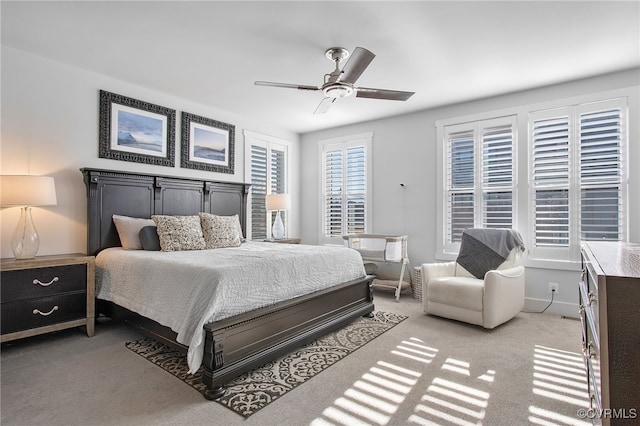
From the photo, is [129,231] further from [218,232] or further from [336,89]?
[336,89]

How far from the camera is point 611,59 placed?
132 inches

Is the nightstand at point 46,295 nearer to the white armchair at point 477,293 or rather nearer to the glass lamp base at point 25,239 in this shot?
the glass lamp base at point 25,239

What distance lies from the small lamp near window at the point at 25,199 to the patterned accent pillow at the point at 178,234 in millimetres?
953

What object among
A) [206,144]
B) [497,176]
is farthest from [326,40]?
[497,176]

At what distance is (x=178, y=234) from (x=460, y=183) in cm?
366

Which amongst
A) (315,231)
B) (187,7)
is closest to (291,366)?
(187,7)

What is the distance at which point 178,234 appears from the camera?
361 centimetres

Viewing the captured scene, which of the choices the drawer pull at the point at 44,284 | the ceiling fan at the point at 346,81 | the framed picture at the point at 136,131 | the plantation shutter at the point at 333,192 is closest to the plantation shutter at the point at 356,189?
the plantation shutter at the point at 333,192

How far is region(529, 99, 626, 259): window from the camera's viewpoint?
366 centimetres

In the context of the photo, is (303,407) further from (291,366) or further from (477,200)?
(477,200)

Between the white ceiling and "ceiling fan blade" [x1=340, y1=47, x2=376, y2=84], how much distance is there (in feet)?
1.11

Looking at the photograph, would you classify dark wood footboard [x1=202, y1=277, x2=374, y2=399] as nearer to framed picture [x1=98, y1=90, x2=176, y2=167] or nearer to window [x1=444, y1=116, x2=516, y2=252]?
window [x1=444, y1=116, x2=516, y2=252]

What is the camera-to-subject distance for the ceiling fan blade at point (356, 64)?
2490mm

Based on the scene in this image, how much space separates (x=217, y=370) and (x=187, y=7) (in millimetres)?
2585
